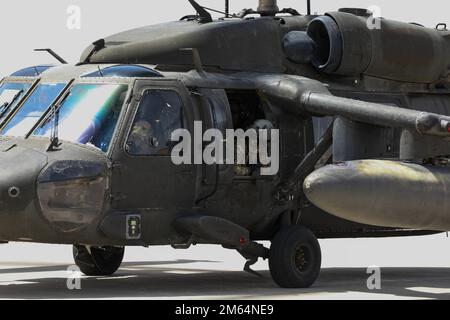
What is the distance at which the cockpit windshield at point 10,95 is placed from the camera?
50.5ft

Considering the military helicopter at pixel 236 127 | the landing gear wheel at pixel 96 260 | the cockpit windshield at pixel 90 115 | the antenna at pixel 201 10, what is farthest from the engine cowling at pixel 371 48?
the landing gear wheel at pixel 96 260

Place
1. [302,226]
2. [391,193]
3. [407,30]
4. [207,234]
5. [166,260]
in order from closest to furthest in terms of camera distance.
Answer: [391,193]
[207,234]
[302,226]
[407,30]
[166,260]

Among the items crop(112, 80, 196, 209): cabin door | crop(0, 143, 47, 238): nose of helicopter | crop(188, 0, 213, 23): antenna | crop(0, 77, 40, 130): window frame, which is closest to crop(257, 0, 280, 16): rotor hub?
crop(188, 0, 213, 23): antenna

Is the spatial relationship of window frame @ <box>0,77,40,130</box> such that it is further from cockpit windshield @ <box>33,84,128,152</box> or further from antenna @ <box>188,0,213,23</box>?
antenna @ <box>188,0,213,23</box>

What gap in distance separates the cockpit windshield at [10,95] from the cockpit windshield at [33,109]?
24 centimetres

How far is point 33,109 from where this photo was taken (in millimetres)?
15031

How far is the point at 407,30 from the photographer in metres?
16.8

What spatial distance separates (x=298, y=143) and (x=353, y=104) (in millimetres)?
1345

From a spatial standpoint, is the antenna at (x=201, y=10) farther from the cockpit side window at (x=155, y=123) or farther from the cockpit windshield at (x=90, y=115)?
the cockpit windshield at (x=90, y=115)

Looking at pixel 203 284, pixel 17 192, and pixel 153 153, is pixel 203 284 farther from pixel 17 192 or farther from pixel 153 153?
pixel 17 192

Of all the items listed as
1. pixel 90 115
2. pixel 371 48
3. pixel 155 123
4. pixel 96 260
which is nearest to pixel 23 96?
pixel 90 115

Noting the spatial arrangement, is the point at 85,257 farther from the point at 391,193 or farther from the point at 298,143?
the point at 391,193

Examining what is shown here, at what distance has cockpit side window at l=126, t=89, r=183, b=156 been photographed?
14.4 meters

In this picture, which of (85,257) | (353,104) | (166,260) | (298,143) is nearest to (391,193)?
(353,104)
